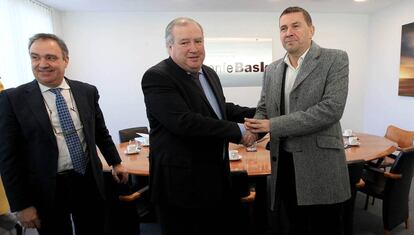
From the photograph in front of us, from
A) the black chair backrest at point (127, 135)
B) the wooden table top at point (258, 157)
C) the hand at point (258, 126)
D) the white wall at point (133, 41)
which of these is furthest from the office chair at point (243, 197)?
the white wall at point (133, 41)

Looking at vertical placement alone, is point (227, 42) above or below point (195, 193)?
above

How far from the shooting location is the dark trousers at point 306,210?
5.35ft

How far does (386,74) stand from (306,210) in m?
4.55

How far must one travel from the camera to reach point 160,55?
17.6 feet

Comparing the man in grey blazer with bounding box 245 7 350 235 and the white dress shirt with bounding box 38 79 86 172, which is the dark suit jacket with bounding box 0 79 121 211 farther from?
the man in grey blazer with bounding box 245 7 350 235

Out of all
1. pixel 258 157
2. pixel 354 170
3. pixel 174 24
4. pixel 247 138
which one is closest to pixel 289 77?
pixel 247 138

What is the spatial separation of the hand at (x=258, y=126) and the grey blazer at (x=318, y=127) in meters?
0.04

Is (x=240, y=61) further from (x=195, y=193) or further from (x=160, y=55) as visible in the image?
(x=195, y=193)

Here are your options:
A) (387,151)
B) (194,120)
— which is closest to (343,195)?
(194,120)

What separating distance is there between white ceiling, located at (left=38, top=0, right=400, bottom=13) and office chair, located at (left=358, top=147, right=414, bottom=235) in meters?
3.13

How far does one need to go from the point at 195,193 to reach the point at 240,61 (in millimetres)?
4434

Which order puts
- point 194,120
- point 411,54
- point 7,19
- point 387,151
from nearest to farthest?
point 194,120
point 387,151
point 7,19
point 411,54

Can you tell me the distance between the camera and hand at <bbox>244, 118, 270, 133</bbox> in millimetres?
1574

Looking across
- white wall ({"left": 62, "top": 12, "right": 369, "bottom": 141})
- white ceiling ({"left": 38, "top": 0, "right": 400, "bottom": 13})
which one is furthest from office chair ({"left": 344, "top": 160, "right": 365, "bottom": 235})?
white wall ({"left": 62, "top": 12, "right": 369, "bottom": 141})
